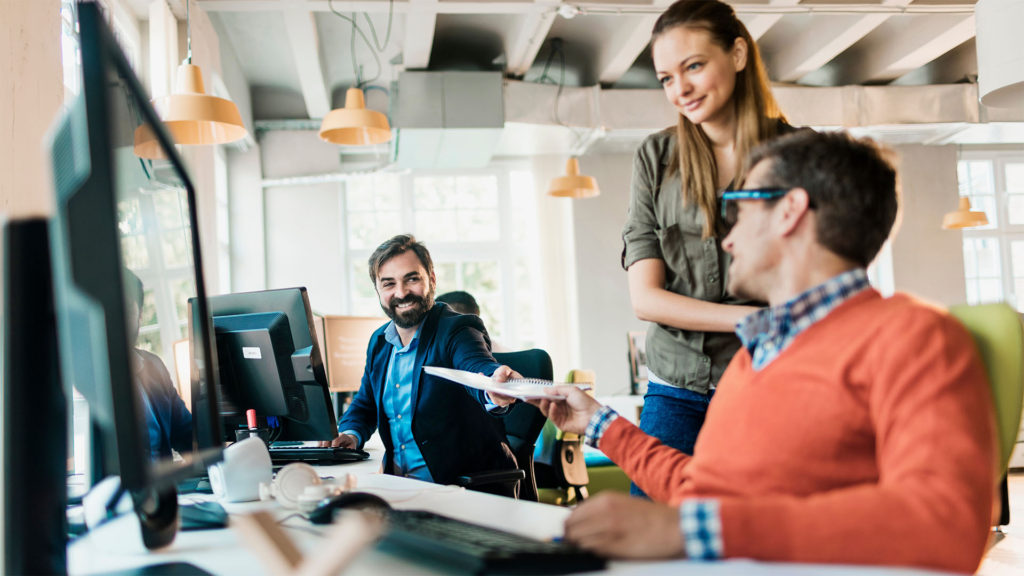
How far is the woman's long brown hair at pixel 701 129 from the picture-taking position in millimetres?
1591

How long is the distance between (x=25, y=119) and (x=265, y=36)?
14.5 feet

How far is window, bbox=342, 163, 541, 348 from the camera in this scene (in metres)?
8.95

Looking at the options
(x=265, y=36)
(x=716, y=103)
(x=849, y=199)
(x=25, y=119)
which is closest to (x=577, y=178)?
(x=265, y=36)

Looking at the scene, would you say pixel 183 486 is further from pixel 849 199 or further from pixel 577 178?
pixel 577 178

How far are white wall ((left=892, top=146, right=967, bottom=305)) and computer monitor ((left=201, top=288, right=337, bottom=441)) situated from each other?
8714 millimetres

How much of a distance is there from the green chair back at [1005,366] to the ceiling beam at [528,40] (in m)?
5.04

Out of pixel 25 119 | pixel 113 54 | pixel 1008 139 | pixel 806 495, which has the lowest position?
pixel 806 495

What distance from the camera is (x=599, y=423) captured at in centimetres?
131

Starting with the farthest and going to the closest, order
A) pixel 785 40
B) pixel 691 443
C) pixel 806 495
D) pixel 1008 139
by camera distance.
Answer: pixel 1008 139 < pixel 785 40 < pixel 691 443 < pixel 806 495

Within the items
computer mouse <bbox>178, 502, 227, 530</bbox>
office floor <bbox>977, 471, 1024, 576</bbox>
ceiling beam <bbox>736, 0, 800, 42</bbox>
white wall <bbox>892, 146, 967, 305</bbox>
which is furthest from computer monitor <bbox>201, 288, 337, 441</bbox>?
white wall <bbox>892, 146, 967, 305</bbox>

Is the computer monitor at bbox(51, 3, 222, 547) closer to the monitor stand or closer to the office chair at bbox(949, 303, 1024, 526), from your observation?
the monitor stand

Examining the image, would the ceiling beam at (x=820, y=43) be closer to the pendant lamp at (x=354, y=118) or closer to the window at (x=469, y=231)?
the window at (x=469, y=231)

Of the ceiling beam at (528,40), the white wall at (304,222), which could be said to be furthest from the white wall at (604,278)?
the white wall at (304,222)

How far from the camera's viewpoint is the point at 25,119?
8.63ft
